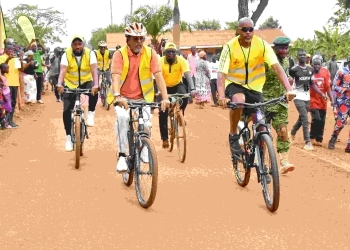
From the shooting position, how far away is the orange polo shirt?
6992mm

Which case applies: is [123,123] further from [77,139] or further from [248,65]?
[248,65]

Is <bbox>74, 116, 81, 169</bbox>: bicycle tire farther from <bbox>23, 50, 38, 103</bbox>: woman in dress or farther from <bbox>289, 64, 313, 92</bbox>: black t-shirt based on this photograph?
<bbox>23, 50, 38, 103</bbox>: woman in dress

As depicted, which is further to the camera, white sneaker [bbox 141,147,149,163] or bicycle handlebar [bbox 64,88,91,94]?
bicycle handlebar [bbox 64,88,91,94]

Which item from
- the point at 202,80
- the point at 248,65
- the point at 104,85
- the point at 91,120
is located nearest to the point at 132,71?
the point at 248,65

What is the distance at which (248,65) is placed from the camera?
23.7ft

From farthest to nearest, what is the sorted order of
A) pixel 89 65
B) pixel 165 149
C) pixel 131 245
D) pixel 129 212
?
pixel 165 149 < pixel 89 65 < pixel 129 212 < pixel 131 245

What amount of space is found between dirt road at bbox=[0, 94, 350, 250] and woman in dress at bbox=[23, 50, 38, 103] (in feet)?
22.4

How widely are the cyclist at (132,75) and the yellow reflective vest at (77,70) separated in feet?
6.96

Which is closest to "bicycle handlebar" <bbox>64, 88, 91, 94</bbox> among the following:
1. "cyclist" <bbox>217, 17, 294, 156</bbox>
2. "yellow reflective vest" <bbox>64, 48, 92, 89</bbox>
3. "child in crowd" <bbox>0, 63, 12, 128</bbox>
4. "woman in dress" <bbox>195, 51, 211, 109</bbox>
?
"yellow reflective vest" <bbox>64, 48, 92, 89</bbox>

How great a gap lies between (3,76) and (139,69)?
258 inches

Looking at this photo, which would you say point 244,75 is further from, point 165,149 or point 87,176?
point 165,149

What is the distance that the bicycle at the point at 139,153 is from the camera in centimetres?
616

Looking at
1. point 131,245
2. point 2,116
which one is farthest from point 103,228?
point 2,116

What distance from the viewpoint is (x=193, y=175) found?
8477 mm
